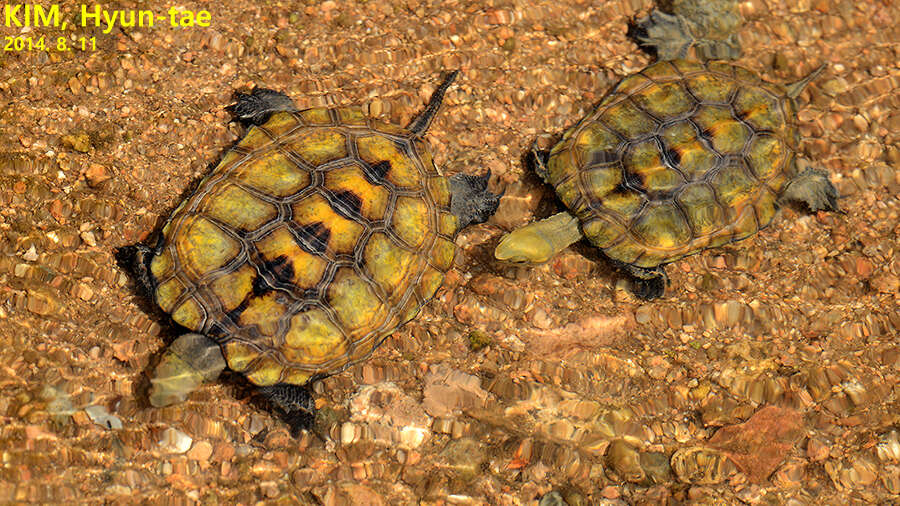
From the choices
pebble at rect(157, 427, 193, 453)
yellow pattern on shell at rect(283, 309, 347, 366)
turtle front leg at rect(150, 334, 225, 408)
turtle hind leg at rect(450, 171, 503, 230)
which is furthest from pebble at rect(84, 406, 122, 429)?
turtle hind leg at rect(450, 171, 503, 230)

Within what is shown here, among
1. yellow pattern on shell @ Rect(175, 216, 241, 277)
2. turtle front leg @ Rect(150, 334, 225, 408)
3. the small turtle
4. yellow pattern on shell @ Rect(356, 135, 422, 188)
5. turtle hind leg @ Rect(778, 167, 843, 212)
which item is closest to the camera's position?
turtle front leg @ Rect(150, 334, 225, 408)

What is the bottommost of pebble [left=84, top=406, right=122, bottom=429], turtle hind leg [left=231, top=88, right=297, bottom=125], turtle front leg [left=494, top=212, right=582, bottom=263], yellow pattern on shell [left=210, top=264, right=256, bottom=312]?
turtle front leg [left=494, top=212, right=582, bottom=263]

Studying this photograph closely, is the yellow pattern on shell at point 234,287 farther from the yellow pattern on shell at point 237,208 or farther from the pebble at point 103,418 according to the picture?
the pebble at point 103,418

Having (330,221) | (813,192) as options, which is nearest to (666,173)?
Result: (813,192)

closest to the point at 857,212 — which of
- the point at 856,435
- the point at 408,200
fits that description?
the point at 856,435

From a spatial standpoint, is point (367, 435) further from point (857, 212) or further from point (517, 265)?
point (857, 212)

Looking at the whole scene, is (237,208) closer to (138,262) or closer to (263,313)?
(263,313)

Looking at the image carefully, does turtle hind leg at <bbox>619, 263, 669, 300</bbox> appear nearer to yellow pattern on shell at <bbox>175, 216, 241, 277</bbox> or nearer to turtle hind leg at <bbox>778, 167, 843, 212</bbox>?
turtle hind leg at <bbox>778, 167, 843, 212</bbox>
